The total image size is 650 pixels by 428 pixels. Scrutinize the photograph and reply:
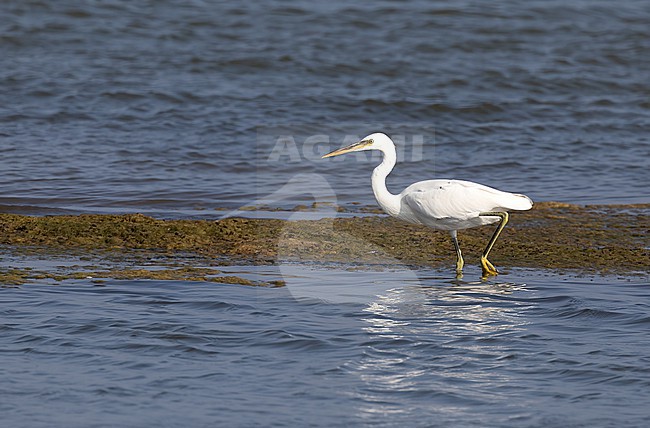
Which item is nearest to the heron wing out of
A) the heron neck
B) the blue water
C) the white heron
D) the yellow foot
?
the white heron

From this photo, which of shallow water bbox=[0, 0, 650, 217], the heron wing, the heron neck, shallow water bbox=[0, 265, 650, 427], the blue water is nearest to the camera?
shallow water bbox=[0, 265, 650, 427]

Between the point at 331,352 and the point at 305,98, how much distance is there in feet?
34.1

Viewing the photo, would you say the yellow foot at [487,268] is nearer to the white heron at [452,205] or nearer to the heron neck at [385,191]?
the white heron at [452,205]

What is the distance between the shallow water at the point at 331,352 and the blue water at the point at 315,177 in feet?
0.07

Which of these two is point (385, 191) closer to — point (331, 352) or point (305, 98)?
point (331, 352)

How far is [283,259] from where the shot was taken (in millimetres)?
8555

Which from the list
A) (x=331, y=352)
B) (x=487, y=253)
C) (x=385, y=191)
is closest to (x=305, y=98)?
(x=385, y=191)

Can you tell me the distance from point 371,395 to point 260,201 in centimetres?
561

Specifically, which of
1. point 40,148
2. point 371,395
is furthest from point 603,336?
point 40,148

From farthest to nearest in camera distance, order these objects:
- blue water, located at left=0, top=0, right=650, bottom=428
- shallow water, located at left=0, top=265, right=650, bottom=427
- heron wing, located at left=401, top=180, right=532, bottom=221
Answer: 1. heron wing, located at left=401, top=180, right=532, bottom=221
2. blue water, located at left=0, top=0, right=650, bottom=428
3. shallow water, located at left=0, top=265, right=650, bottom=427

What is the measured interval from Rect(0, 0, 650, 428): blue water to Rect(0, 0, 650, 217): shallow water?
2.3 inches

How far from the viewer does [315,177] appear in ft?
40.2

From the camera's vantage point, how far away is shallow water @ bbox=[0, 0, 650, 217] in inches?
469

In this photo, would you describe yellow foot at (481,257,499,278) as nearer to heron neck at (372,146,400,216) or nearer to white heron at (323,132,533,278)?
white heron at (323,132,533,278)
